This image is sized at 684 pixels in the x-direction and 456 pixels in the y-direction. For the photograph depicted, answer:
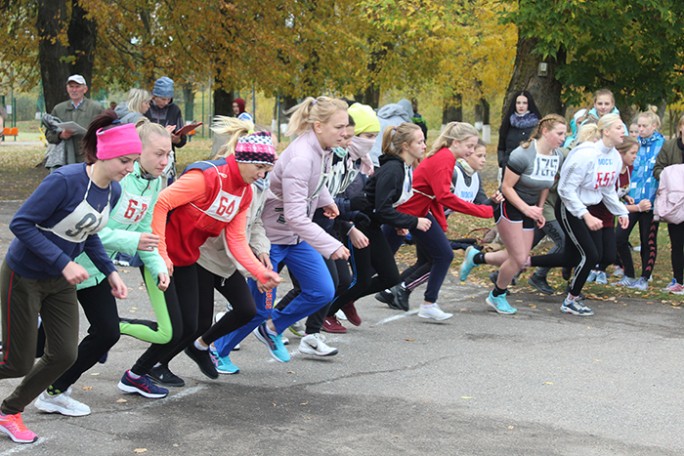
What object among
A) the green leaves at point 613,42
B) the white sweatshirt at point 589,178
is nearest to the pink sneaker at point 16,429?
the white sweatshirt at point 589,178

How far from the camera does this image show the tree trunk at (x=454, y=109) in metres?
52.6

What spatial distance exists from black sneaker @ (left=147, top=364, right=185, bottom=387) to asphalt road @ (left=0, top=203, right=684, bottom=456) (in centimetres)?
12

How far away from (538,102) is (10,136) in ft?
133

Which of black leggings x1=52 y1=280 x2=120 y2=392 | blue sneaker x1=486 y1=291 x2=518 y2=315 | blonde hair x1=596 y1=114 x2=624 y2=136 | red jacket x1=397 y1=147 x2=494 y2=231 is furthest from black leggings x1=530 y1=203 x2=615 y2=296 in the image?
black leggings x1=52 y1=280 x2=120 y2=392

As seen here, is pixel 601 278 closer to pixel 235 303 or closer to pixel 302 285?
pixel 302 285

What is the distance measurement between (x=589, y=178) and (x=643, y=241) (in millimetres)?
2283

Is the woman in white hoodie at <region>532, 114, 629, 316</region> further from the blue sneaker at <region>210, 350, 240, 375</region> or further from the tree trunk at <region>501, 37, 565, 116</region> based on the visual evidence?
the tree trunk at <region>501, 37, 565, 116</region>

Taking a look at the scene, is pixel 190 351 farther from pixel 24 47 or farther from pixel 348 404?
pixel 24 47

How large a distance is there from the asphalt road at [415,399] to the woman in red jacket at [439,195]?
694 mm

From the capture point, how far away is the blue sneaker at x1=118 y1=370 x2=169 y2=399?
6434mm

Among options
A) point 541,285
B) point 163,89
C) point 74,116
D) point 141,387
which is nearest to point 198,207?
point 141,387

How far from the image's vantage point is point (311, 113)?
24.1ft

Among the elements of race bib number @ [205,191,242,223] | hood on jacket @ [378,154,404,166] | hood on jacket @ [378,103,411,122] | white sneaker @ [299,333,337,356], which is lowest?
white sneaker @ [299,333,337,356]

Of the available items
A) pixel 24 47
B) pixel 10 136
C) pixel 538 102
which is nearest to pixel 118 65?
pixel 24 47
